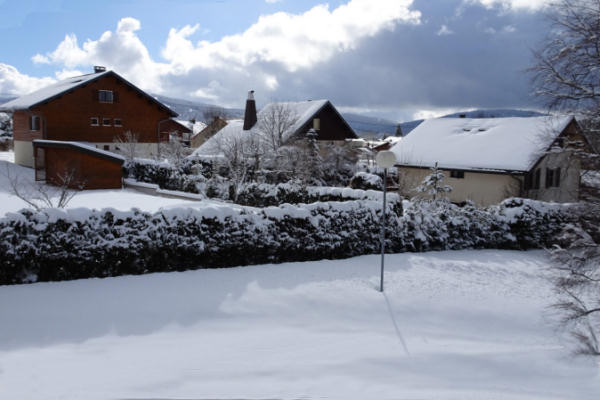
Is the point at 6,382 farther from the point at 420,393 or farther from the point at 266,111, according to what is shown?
the point at 266,111

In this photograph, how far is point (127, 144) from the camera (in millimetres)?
31562

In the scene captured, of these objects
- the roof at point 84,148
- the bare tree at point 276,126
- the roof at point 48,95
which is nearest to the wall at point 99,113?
the roof at point 48,95

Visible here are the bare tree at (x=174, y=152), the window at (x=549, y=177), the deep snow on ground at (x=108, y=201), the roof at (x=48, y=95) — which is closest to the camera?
the deep snow on ground at (x=108, y=201)

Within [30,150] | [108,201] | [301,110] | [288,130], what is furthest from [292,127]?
[30,150]

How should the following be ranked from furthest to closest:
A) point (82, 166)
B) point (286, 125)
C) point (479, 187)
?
point (286, 125) < point (479, 187) < point (82, 166)

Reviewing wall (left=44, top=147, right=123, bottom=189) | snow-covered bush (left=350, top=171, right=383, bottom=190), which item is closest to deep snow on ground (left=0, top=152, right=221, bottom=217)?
wall (left=44, top=147, right=123, bottom=189)

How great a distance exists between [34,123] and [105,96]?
5238 millimetres

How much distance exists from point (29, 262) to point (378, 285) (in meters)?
7.55

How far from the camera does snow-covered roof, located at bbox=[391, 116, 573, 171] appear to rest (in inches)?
968

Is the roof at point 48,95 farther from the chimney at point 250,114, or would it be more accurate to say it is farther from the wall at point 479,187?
the wall at point 479,187

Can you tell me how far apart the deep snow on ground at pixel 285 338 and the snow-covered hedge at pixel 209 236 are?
18.0 inches

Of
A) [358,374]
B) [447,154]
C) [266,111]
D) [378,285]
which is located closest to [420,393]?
[358,374]

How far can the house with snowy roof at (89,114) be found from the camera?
30781mm

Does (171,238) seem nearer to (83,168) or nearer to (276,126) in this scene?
(83,168)
